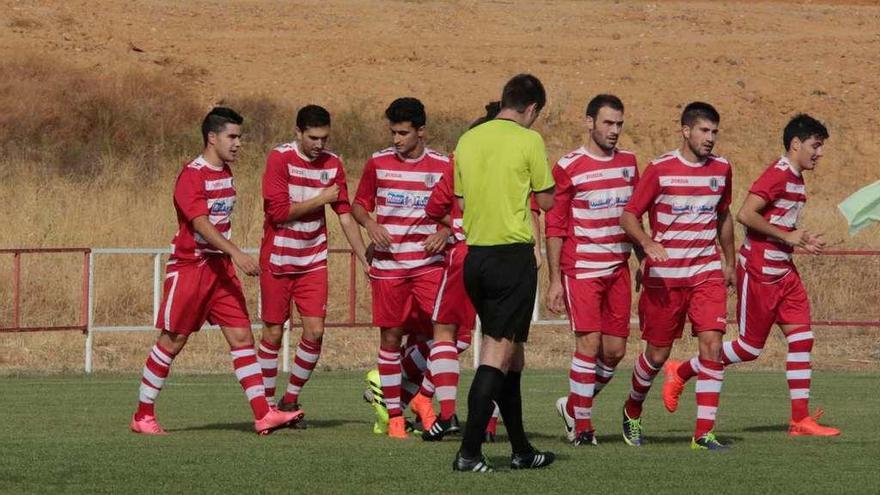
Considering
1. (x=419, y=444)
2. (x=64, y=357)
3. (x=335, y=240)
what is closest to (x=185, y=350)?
(x=64, y=357)

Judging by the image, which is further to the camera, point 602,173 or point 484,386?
point 602,173

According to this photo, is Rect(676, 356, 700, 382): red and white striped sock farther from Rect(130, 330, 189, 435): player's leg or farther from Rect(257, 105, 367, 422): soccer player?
Rect(130, 330, 189, 435): player's leg

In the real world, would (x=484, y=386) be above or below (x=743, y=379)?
above

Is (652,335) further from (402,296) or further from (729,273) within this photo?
(402,296)

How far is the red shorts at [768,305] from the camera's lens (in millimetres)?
12609

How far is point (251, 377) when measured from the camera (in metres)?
12.1

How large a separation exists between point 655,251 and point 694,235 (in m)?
0.50

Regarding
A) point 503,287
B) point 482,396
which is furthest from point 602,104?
point 482,396

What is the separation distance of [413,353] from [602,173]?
87.3 inches

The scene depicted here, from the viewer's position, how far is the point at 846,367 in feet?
72.2

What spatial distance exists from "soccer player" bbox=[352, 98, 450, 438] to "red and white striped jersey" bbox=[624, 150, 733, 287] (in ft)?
4.93

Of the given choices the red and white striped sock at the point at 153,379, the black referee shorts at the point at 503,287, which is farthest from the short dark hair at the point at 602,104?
the red and white striped sock at the point at 153,379

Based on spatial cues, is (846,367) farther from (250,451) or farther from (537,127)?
(537,127)

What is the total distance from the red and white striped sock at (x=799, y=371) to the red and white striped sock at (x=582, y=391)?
160 centimetres
